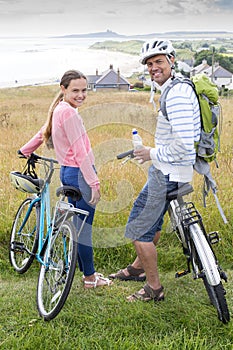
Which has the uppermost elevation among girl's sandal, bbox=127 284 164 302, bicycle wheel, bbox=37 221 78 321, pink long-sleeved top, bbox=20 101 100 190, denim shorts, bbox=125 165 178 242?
pink long-sleeved top, bbox=20 101 100 190

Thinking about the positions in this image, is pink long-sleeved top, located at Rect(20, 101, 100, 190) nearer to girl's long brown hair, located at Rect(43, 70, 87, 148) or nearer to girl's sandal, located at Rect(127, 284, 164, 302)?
girl's long brown hair, located at Rect(43, 70, 87, 148)

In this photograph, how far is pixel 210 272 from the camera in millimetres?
3383

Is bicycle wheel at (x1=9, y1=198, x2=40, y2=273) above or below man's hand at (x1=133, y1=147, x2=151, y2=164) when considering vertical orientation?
below

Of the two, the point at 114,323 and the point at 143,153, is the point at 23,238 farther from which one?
the point at 143,153

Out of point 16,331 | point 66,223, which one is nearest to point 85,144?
point 66,223

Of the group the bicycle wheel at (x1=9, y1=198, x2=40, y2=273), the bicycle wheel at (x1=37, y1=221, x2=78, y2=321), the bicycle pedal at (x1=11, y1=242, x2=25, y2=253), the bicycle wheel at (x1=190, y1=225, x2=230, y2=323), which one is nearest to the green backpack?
the bicycle wheel at (x1=190, y1=225, x2=230, y2=323)

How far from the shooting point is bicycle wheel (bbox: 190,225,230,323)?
337cm

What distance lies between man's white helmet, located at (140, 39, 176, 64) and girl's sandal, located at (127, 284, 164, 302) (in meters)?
1.88

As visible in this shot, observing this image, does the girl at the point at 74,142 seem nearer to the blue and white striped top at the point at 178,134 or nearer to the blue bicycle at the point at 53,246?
the blue bicycle at the point at 53,246

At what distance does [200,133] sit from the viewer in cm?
347

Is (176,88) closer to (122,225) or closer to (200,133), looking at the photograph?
(200,133)

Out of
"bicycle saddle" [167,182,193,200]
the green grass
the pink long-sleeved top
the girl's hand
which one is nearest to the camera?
the green grass

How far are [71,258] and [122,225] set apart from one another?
6.77ft

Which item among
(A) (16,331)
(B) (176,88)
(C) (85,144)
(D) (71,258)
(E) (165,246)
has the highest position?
(B) (176,88)
